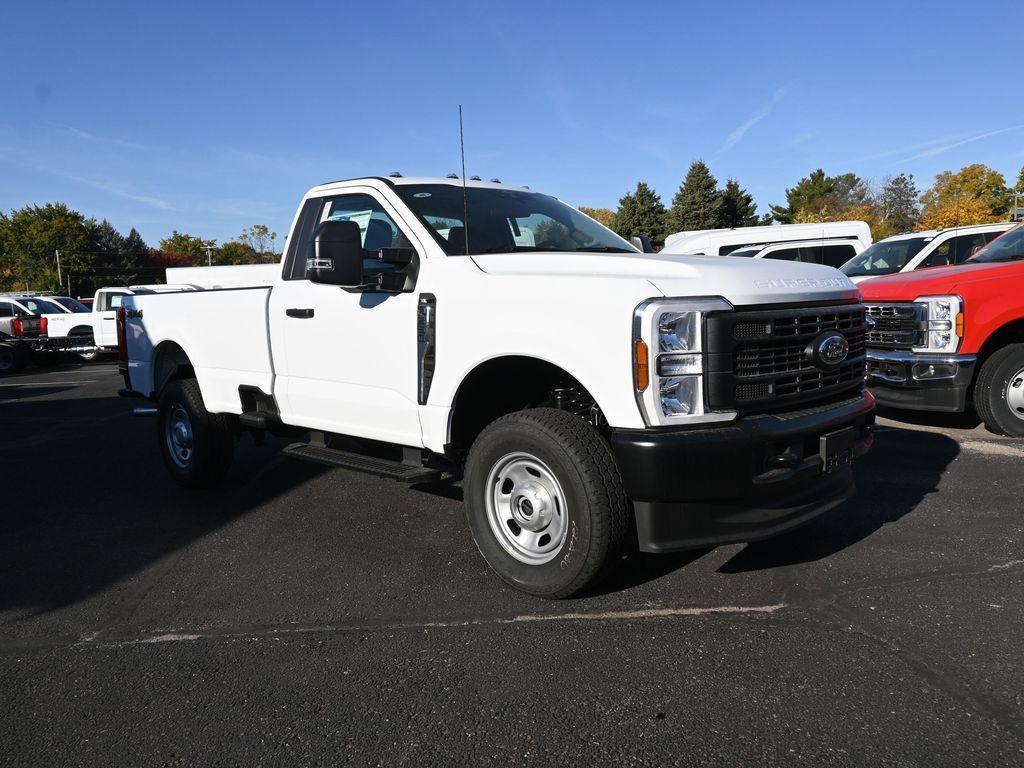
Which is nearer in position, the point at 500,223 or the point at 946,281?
the point at 500,223

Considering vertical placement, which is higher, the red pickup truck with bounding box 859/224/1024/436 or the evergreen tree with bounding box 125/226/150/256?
the evergreen tree with bounding box 125/226/150/256

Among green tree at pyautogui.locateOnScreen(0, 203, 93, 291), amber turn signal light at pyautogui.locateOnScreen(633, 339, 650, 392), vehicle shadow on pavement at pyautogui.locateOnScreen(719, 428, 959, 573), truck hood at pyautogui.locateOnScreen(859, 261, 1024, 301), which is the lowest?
vehicle shadow on pavement at pyautogui.locateOnScreen(719, 428, 959, 573)

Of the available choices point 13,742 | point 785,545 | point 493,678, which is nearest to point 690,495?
point 493,678

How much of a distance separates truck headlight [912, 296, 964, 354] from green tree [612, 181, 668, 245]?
200 feet

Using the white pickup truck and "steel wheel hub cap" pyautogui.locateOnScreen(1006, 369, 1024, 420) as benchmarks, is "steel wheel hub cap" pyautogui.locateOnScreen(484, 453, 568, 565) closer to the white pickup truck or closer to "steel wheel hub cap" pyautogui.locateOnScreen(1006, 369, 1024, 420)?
the white pickup truck

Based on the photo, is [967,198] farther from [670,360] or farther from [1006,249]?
[670,360]

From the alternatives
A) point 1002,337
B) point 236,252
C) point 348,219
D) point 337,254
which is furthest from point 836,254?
point 236,252

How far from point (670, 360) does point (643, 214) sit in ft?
218

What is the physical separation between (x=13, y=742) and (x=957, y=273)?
743 cm

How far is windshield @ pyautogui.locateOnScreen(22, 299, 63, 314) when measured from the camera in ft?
68.7

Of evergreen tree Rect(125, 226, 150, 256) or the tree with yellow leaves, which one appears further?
evergreen tree Rect(125, 226, 150, 256)

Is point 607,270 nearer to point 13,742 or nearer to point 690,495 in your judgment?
point 690,495

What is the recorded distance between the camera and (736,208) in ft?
224

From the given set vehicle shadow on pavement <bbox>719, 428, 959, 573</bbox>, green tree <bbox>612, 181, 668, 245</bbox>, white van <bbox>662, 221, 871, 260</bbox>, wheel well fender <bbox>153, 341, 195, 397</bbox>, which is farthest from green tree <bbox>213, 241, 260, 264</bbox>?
vehicle shadow on pavement <bbox>719, 428, 959, 573</bbox>
